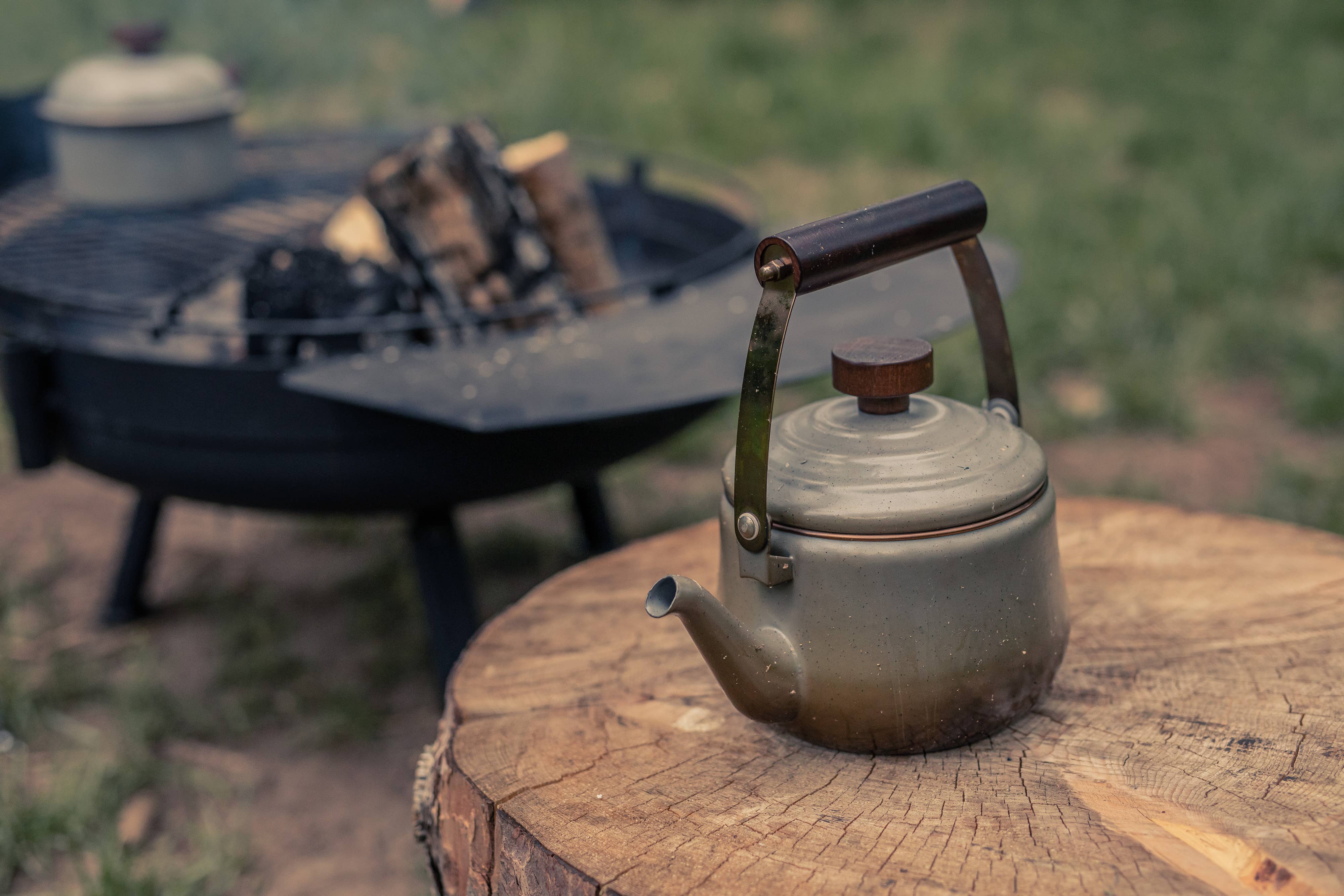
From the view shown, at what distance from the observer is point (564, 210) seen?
2.30 meters

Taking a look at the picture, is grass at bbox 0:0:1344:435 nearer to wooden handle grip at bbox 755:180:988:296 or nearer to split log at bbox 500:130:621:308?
split log at bbox 500:130:621:308

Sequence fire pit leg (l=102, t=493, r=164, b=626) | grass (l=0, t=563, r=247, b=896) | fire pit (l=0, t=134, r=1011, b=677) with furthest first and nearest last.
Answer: fire pit leg (l=102, t=493, r=164, b=626) < grass (l=0, t=563, r=247, b=896) < fire pit (l=0, t=134, r=1011, b=677)

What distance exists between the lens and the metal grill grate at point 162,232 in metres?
2.22

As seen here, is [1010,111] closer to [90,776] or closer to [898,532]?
[90,776]

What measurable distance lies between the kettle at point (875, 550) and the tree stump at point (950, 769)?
68 millimetres

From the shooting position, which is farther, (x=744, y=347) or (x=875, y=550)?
(x=744, y=347)

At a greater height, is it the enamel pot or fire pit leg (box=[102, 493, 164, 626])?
the enamel pot

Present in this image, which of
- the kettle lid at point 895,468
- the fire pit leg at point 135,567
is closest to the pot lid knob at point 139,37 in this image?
the fire pit leg at point 135,567

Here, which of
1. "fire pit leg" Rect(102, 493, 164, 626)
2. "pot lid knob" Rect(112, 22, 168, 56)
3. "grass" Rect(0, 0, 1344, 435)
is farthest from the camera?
"grass" Rect(0, 0, 1344, 435)

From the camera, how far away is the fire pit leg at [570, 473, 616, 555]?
2.67 meters

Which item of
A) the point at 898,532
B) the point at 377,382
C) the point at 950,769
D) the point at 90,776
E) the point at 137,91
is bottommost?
the point at 90,776

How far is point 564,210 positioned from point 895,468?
4.74 feet

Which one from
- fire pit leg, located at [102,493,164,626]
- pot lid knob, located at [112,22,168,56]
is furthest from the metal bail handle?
fire pit leg, located at [102,493,164,626]

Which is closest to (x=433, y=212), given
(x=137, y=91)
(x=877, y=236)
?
(x=137, y=91)
